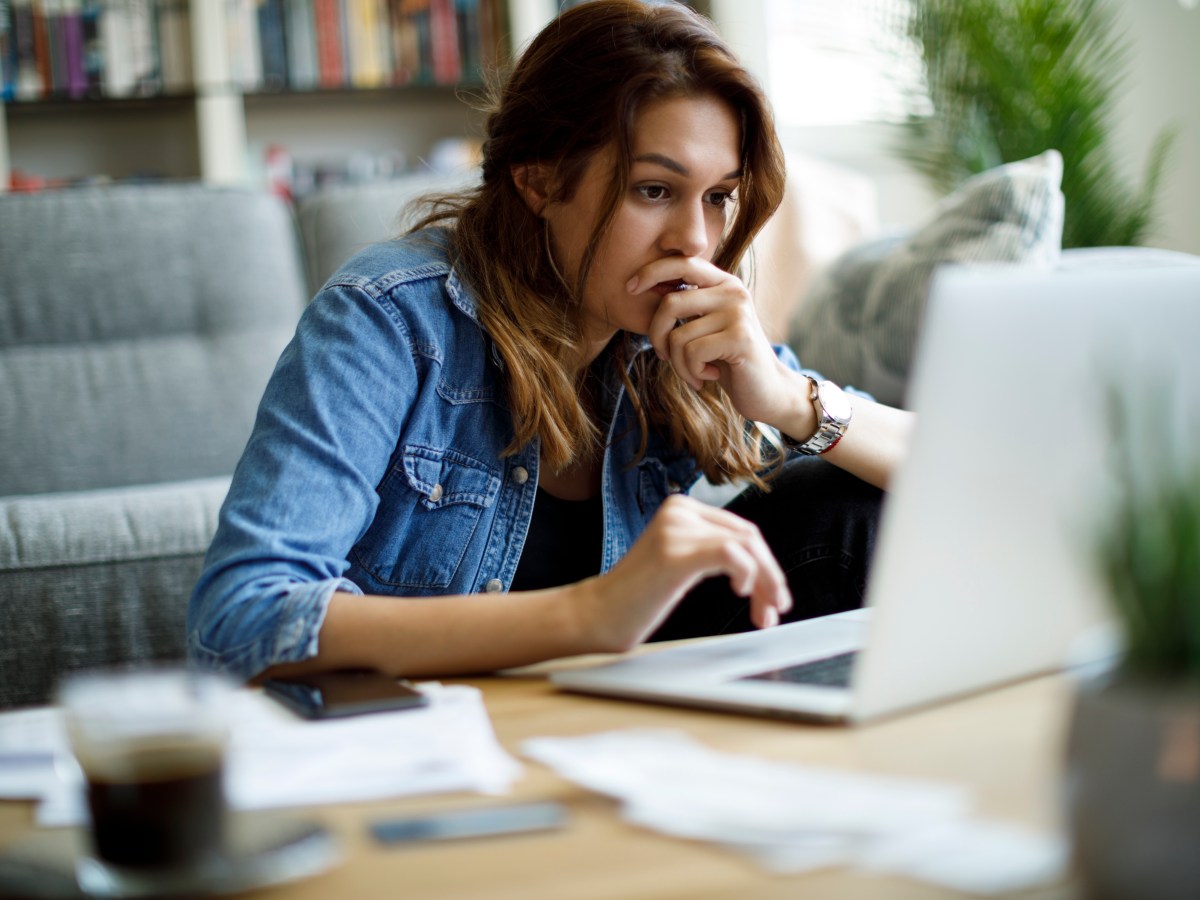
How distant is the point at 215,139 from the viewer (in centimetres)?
339

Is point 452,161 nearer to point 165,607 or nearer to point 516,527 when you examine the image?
point 165,607

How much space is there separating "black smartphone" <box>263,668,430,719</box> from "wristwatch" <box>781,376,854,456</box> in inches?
24.0

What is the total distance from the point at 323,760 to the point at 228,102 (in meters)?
3.04

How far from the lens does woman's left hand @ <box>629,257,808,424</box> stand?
126 centimetres

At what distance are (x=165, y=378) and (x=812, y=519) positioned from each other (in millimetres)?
1327

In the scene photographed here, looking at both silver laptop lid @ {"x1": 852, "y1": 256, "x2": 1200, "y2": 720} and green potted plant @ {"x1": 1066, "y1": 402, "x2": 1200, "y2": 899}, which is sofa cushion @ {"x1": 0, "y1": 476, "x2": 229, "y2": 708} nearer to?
silver laptop lid @ {"x1": 852, "y1": 256, "x2": 1200, "y2": 720}

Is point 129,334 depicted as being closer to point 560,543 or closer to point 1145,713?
point 560,543

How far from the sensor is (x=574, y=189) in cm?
135

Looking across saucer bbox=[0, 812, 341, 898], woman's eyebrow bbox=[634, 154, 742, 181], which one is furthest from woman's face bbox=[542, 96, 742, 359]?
saucer bbox=[0, 812, 341, 898]

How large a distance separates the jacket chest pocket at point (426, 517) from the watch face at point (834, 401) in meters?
0.34

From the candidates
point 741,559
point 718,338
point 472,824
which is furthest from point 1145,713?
point 718,338

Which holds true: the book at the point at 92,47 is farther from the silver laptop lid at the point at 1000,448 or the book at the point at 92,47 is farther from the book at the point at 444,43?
the silver laptop lid at the point at 1000,448

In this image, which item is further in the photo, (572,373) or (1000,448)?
(572,373)

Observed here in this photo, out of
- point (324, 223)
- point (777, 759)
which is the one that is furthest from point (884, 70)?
point (777, 759)
